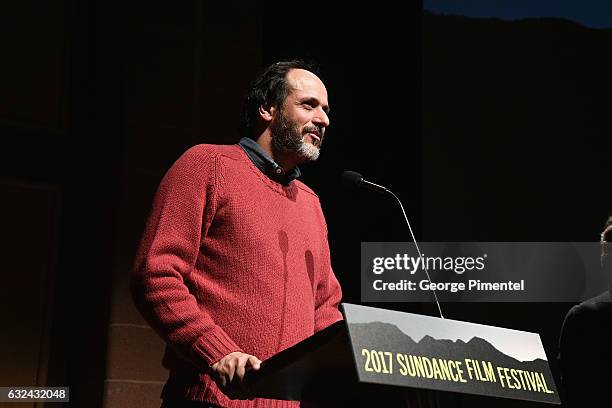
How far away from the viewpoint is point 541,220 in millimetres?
3887

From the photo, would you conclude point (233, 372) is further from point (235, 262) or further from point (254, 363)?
point (235, 262)

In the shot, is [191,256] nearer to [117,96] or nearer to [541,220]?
[117,96]

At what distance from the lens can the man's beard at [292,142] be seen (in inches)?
84.4

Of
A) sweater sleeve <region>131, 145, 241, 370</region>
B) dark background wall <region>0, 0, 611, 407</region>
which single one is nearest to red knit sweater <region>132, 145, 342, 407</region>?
sweater sleeve <region>131, 145, 241, 370</region>

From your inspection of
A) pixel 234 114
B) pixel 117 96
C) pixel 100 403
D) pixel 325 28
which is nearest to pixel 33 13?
pixel 117 96

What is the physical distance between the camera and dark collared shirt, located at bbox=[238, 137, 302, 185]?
2.10 meters

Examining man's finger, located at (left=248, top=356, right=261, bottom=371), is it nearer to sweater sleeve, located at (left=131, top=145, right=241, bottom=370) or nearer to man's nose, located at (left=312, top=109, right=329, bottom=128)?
sweater sleeve, located at (left=131, top=145, right=241, bottom=370)

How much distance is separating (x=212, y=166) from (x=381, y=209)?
1828mm

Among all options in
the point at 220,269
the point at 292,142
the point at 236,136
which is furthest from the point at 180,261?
the point at 236,136

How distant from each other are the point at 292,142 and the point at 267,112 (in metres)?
0.16

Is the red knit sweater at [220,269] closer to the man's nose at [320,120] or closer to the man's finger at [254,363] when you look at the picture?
the man's finger at [254,363]

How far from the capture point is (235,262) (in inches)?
74.5

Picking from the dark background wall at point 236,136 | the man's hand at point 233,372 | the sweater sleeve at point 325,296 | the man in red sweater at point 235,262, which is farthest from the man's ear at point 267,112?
the dark background wall at point 236,136

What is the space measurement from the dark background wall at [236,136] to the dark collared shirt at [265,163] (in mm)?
→ 1290
